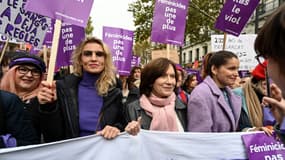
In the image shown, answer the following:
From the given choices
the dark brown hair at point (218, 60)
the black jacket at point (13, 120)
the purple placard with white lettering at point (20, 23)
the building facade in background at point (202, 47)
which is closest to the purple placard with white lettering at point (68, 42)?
the purple placard with white lettering at point (20, 23)

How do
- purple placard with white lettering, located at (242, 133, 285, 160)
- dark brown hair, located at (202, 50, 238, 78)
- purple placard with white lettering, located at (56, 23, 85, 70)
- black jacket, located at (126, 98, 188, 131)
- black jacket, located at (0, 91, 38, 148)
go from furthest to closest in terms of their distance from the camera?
purple placard with white lettering, located at (56, 23, 85, 70) < dark brown hair, located at (202, 50, 238, 78) < black jacket, located at (126, 98, 188, 131) < purple placard with white lettering, located at (242, 133, 285, 160) < black jacket, located at (0, 91, 38, 148)

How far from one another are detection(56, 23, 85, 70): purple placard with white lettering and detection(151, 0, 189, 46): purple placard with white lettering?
1.22 m

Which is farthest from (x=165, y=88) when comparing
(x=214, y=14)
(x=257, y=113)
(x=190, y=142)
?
(x=214, y=14)

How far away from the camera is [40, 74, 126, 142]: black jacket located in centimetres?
274

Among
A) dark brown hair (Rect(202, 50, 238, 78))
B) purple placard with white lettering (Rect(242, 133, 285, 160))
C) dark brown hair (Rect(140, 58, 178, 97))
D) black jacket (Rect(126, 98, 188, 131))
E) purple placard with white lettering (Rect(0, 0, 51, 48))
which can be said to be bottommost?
purple placard with white lettering (Rect(242, 133, 285, 160))

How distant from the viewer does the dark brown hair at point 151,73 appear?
11.2 feet

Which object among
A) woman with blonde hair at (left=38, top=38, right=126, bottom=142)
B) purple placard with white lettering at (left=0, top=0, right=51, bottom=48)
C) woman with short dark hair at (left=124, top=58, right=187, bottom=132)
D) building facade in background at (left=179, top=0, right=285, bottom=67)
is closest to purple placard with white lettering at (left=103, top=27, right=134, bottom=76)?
purple placard with white lettering at (left=0, top=0, right=51, bottom=48)

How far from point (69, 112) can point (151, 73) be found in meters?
0.83

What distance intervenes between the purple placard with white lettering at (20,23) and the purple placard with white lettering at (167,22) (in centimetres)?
226

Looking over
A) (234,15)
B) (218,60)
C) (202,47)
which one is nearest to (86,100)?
(218,60)

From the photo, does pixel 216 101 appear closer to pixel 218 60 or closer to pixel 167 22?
pixel 218 60

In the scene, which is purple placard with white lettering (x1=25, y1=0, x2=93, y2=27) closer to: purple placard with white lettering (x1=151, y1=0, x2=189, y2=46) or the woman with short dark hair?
the woman with short dark hair

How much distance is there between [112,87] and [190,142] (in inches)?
29.9

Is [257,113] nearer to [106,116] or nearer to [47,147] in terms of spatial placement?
[106,116]
